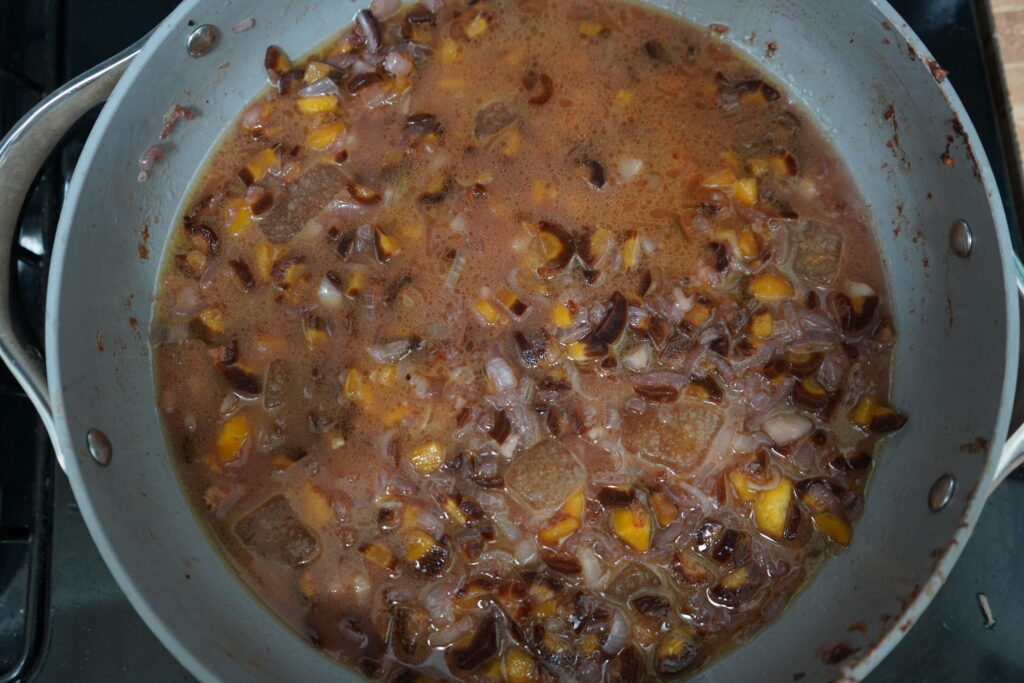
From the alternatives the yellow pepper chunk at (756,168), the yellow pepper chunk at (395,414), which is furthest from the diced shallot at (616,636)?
the yellow pepper chunk at (756,168)

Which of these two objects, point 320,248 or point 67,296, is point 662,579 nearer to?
point 320,248

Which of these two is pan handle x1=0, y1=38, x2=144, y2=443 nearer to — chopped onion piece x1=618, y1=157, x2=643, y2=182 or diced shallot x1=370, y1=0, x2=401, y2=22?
diced shallot x1=370, y1=0, x2=401, y2=22

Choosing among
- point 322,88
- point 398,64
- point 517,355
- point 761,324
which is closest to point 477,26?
point 398,64

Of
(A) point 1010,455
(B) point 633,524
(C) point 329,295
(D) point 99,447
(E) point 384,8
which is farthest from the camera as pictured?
(E) point 384,8

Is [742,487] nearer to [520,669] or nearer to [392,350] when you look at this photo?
[520,669]

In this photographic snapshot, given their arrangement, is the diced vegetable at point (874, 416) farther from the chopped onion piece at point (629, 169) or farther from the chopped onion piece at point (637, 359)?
the chopped onion piece at point (629, 169)

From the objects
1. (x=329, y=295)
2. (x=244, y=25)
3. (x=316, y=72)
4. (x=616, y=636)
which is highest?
(x=244, y=25)

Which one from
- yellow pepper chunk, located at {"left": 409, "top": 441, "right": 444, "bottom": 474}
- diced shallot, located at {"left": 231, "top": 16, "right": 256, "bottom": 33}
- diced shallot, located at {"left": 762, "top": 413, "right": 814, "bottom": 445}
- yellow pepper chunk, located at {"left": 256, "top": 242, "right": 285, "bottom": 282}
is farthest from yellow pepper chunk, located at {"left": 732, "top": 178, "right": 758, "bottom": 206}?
diced shallot, located at {"left": 231, "top": 16, "right": 256, "bottom": 33}
